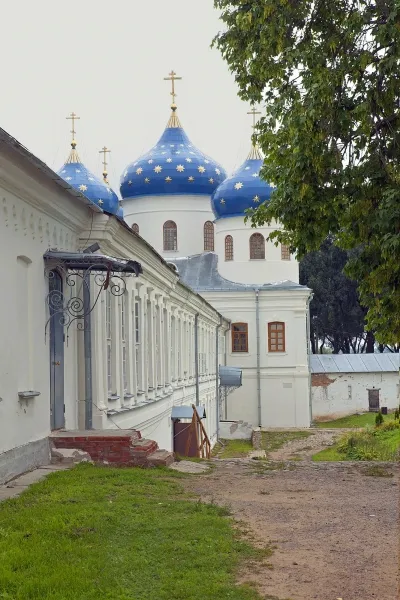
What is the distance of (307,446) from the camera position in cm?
3078

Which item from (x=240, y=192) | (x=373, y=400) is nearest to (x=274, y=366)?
(x=373, y=400)

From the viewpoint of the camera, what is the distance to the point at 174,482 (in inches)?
420

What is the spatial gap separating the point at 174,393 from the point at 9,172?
15.4 meters

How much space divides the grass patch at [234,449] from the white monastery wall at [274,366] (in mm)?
5098

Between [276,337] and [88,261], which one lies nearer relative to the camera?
[88,261]

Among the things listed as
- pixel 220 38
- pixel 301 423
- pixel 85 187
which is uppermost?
pixel 85 187

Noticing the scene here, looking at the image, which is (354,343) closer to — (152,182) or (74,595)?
(152,182)

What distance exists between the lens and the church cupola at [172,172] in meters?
42.1

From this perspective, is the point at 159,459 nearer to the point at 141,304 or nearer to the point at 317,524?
the point at 317,524

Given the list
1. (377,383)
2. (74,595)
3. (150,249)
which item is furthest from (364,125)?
(377,383)

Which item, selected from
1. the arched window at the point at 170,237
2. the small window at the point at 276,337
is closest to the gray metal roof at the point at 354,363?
the small window at the point at 276,337

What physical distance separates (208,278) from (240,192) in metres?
4.49

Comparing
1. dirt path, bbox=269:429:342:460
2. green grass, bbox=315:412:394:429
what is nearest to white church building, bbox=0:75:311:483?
green grass, bbox=315:412:394:429

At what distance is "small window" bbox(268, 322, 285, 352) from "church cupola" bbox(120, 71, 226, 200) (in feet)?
24.2
